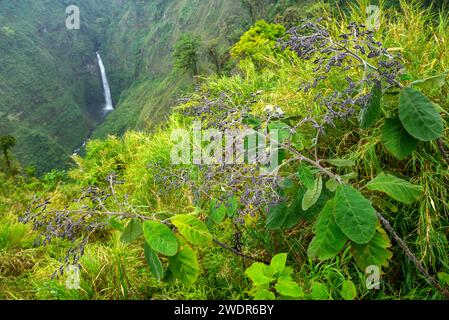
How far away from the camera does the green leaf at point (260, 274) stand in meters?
2.00

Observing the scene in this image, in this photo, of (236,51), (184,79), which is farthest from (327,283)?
(184,79)

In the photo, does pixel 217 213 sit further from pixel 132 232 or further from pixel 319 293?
pixel 319 293

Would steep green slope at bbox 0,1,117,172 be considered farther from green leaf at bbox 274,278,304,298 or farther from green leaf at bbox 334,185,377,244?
green leaf at bbox 334,185,377,244

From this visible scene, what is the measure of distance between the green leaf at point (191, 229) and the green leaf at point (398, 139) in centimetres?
104

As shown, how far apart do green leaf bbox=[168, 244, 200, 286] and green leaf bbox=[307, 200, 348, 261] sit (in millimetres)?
608

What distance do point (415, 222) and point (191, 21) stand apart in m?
108

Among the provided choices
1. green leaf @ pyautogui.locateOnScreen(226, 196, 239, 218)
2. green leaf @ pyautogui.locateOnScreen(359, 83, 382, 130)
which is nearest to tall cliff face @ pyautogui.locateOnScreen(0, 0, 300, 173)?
green leaf @ pyautogui.locateOnScreen(226, 196, 239, 218)

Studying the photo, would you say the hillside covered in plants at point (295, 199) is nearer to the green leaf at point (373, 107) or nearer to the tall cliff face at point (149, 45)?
the green leaf at point (373, 107)

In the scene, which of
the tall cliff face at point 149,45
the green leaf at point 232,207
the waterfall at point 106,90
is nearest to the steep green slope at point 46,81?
the waterfall at point 106,90

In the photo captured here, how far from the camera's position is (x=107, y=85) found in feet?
429

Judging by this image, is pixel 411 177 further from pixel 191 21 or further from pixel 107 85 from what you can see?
pixel 107 85

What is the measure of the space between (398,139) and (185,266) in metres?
1.26

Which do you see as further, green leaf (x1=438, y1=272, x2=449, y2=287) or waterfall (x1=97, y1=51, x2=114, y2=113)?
waterfall (x1=97, y1=51, x2=114, y2=113)

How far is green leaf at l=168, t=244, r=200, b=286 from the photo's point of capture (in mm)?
1857
